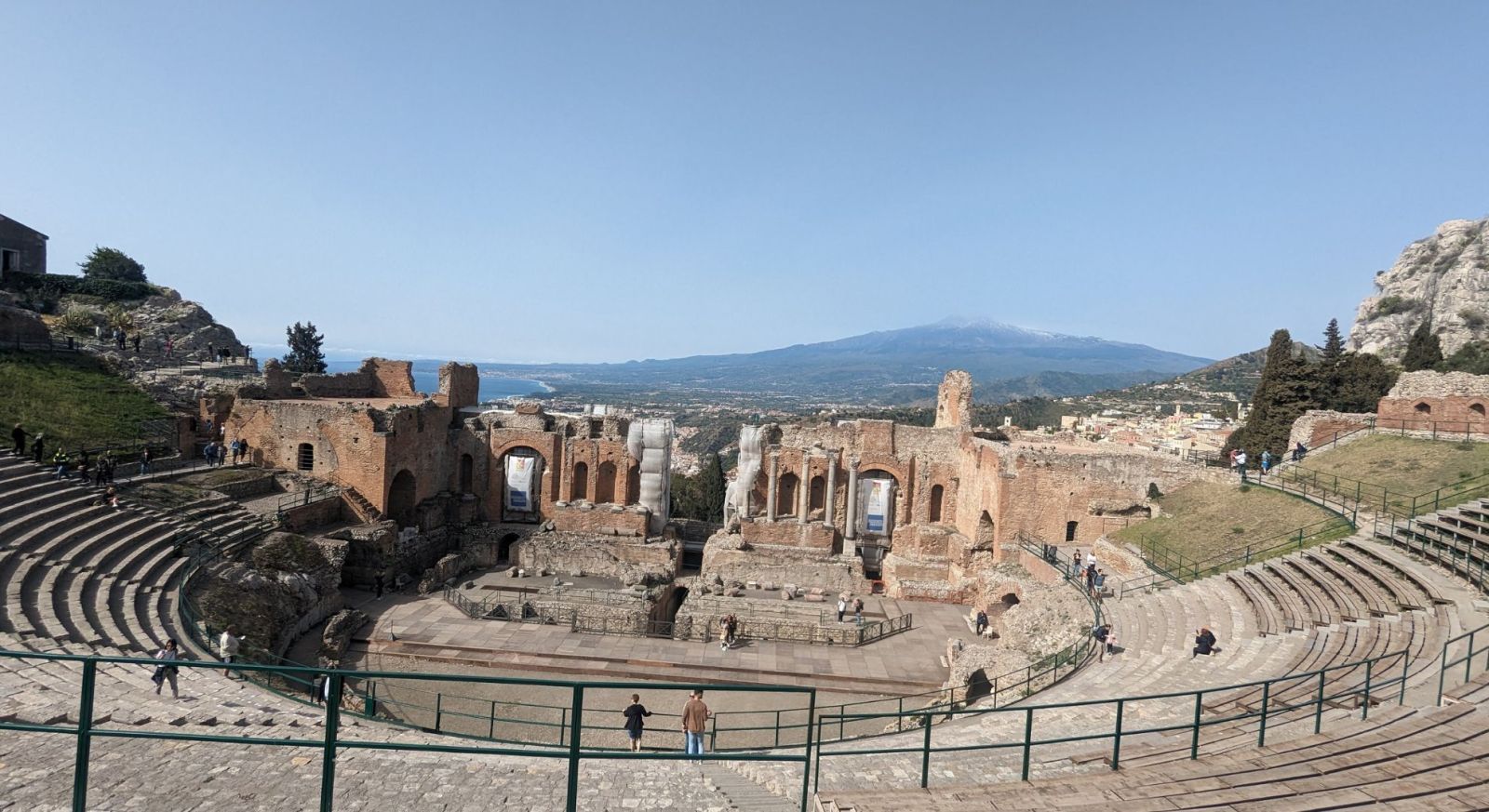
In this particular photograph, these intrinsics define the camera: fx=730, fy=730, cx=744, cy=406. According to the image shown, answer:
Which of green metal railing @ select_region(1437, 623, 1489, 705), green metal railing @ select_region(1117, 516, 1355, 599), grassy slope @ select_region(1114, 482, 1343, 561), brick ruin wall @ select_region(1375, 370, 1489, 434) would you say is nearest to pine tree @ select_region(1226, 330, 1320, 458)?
brick ruin wall @ select_region(1375, 370, 1489, 434)

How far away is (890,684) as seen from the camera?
1869cm

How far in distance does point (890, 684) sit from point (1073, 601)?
5.73m

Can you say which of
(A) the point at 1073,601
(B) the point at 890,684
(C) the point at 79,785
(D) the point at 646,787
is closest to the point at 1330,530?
(A) the point at 1073,601

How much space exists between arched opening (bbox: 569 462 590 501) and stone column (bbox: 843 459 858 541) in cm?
1095

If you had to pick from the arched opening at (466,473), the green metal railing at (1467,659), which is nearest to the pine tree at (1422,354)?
the green metal railing at (1467,659)

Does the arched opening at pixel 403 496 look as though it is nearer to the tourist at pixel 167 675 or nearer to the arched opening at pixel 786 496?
the arched opening at pixel 786 496

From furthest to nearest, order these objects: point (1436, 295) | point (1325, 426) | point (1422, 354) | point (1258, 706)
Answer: point (1436, 295) < point (1422, 354) < point (1325, 426) < point (1258, 706)

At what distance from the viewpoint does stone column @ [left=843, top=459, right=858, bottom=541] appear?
29.5 m

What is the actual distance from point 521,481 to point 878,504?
48.5ft

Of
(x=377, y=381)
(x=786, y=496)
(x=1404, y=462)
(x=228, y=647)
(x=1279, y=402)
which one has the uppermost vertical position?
(x=1279, y=402)

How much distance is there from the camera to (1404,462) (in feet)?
71.1

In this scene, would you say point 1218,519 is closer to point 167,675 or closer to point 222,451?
point 167,675

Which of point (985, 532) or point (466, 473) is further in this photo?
point (466, 473)

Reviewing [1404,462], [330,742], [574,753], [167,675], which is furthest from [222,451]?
[1404,462]
